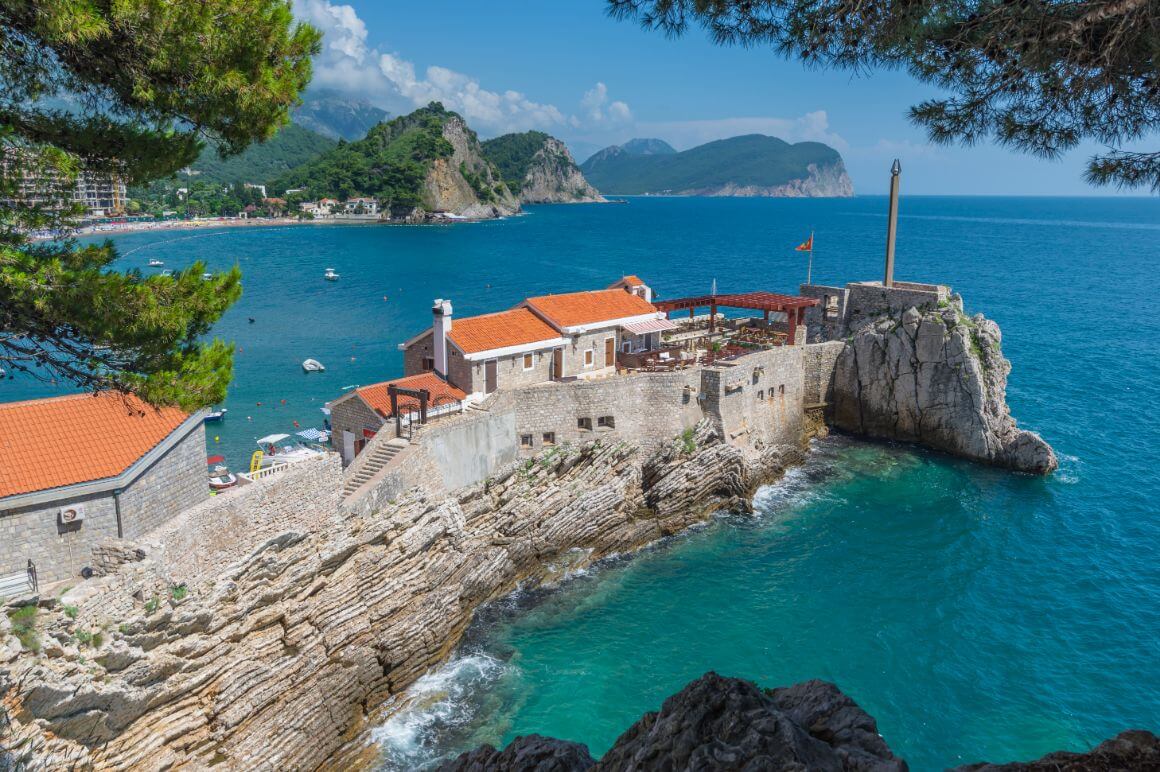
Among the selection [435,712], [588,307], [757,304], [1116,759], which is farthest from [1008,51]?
[757,304]

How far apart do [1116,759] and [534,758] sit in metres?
7.15

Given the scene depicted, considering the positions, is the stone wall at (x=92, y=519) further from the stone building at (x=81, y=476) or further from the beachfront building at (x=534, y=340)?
the beachfront building at (x=534, y=340)

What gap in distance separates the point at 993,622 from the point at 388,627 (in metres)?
19.7

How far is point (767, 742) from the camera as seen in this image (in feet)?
28.9

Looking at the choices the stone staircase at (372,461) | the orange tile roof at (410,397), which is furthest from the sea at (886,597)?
the orange tile roof at (410,397)

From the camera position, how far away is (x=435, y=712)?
20812 millimetres

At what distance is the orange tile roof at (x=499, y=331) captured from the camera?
101 ft

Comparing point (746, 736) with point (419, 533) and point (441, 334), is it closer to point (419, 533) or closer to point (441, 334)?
point (419, 533)

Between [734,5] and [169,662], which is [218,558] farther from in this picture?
[734,5]

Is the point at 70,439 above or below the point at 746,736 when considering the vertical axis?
above

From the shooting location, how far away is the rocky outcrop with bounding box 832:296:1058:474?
37719mm

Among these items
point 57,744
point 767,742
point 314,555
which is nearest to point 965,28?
point 767,742

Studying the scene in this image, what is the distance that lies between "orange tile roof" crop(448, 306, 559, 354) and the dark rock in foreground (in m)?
20.9

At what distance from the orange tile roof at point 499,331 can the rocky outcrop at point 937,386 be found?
59.0 ft
